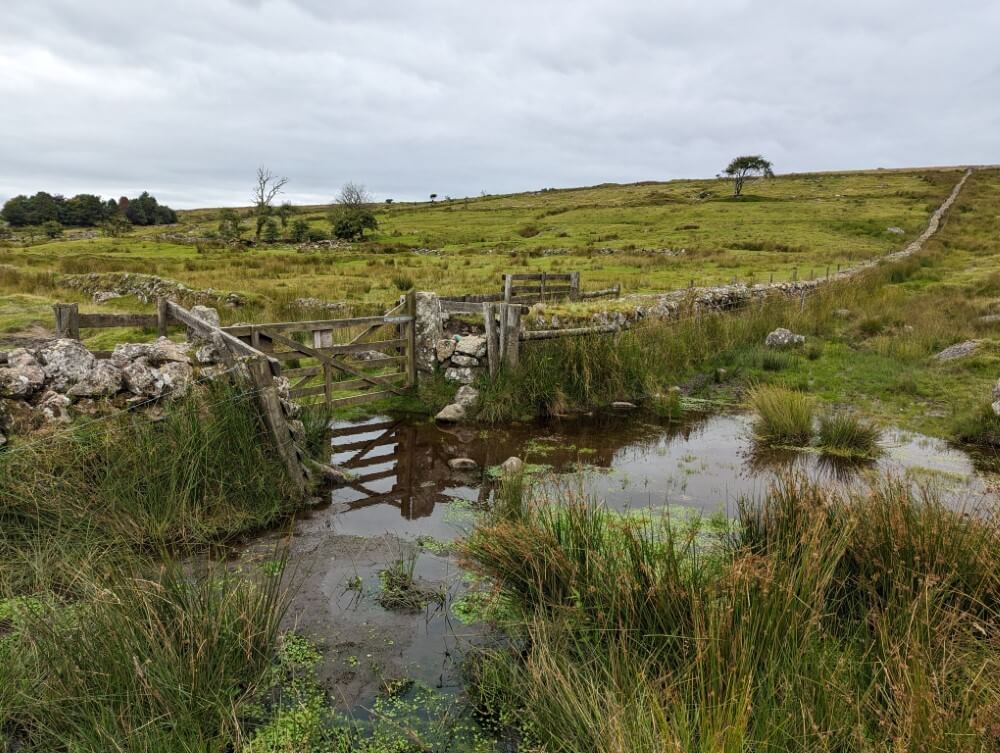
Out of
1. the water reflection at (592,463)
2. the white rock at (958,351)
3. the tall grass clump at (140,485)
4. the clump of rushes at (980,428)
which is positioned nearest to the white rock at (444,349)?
the water reflection at (592,463)

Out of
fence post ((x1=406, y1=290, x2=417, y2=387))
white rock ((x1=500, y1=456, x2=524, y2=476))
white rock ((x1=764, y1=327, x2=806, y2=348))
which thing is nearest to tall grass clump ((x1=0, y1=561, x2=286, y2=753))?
white rock ((x1=500, y1=456, x2=524, y2=476))

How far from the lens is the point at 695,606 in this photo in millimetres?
3211

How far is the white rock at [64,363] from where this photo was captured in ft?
20.3

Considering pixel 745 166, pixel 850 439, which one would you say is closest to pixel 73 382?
pixel 850 439

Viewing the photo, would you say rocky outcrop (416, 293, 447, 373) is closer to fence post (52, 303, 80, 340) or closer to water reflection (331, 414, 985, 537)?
water reflection (331, 414, 985, 537)

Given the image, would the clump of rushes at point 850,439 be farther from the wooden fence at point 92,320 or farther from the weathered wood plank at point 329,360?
the wooden fence at point 92,320

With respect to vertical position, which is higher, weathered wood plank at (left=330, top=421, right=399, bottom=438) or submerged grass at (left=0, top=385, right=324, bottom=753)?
submerged grass at (left=0, top=385, right=324, bottom=753)

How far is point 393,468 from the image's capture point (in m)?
8.16

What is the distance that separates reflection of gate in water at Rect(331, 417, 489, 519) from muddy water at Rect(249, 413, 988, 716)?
0.08 feet

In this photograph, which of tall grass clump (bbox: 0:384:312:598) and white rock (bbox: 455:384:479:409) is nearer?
tall grass clump (bbox: 0:384:312:598)

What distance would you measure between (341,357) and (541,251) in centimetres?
2789

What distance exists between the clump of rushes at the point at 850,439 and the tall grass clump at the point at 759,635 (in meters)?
4.25

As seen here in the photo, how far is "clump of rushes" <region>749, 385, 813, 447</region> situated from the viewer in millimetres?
9008

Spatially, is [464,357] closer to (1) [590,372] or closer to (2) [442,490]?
(1) [590,372]
